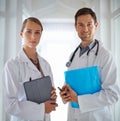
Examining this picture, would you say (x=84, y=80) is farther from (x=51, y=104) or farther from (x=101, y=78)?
(x=51, y=104)

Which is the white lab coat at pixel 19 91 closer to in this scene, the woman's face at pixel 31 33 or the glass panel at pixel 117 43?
the woman's face at pixel 31 33

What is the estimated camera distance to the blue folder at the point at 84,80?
4.35 ft

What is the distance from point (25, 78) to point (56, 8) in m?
1.40

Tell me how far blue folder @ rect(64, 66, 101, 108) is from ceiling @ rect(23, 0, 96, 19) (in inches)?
55.1

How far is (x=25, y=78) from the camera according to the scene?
144cm

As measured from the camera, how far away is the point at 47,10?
256 cm

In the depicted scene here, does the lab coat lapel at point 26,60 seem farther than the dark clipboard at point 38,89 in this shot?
Yes

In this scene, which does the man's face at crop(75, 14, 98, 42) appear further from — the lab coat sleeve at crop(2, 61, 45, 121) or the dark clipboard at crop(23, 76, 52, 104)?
the lab coat sleeve at crop(2, 61, 45, 121)

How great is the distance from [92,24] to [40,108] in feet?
2.30

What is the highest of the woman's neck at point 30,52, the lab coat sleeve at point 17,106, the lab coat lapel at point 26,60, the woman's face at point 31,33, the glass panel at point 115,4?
the glass panel at point 115,4

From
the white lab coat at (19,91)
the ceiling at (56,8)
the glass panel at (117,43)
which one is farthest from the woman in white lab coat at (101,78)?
→ the ceiling at (56,8)

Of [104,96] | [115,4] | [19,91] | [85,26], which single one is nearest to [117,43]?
[115,4]

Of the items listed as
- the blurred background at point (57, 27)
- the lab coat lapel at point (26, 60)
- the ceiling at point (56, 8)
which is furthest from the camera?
the ceiling at point (56, 8)

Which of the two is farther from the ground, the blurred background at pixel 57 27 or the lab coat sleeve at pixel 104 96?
the blurred background at pixel 57 27
